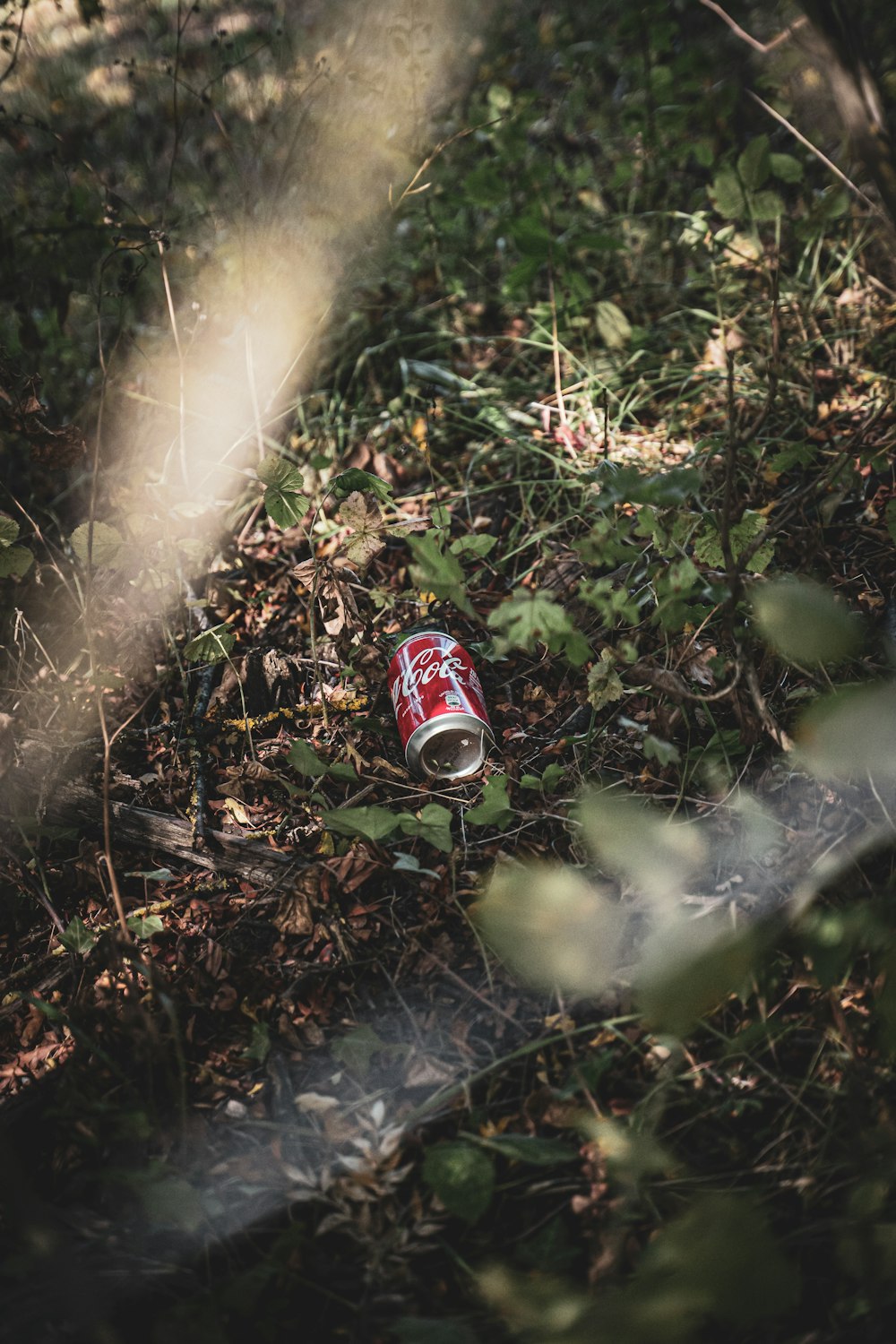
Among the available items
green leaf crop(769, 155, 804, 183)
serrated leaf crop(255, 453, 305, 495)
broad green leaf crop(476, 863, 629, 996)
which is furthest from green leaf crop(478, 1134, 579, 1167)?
green leaf crop(769, 155, 804, 183)

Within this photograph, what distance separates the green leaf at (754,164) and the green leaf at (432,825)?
169 cm

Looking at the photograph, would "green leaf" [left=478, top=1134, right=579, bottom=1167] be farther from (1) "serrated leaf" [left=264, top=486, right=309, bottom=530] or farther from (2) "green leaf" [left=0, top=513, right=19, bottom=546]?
(2) "green leaf" [left=0, top=513, right=19, bottom=546]

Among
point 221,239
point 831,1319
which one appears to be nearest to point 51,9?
point 221,239

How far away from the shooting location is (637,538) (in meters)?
2.08

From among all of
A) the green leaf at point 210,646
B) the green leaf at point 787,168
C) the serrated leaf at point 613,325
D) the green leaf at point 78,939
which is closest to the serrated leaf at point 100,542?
the green leaf at point 210,646

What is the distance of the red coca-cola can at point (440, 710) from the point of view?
1.69m

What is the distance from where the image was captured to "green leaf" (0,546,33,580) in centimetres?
172

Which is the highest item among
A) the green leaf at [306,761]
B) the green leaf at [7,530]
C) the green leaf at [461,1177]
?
the green leaf at [7,530]

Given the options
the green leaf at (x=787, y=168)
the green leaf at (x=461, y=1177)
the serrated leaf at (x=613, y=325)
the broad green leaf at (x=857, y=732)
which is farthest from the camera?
the serrated leaf at (x=613, y=325)

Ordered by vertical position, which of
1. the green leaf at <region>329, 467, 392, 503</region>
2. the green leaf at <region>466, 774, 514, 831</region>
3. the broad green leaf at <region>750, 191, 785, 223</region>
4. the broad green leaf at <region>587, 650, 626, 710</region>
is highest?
the green leaf at <region>329, 467, 392, 503</region>

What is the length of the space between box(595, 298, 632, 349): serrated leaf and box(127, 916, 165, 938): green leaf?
206 cm

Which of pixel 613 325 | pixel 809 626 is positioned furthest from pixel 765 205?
pixel 809 626

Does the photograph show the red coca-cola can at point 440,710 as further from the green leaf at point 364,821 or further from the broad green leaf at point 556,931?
the broad green leaf at point 556,931

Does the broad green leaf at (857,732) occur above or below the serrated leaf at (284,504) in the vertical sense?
below
